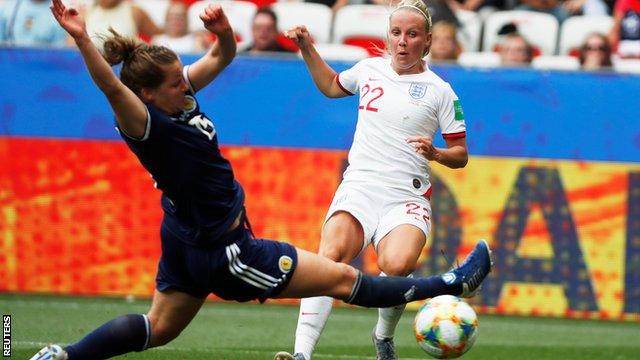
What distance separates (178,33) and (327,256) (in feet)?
20.2

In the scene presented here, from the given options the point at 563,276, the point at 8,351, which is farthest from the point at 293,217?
the point at 8,351

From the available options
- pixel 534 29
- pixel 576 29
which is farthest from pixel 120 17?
pixel 576 29

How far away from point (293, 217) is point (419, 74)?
3.85 m

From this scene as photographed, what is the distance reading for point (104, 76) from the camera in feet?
19.0

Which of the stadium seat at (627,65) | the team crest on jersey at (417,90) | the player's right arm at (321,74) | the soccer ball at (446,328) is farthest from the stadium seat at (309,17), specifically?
the soccer ball at (446,328)

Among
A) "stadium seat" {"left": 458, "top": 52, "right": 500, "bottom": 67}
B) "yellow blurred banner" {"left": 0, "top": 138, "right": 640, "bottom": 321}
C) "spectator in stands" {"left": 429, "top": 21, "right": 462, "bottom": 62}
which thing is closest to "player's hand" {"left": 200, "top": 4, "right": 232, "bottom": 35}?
"yellow blurred banner" {"left": 0, "top": 138, "right": 640, "bottom": 321}

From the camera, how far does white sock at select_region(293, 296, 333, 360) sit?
748 cm

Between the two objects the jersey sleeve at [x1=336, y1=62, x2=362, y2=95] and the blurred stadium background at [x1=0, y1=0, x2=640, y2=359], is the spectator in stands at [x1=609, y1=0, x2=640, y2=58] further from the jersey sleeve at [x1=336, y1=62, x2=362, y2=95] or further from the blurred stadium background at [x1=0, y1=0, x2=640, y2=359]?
the jersey sleeve at [x1=336, y1=62, x2=362, y2=95]

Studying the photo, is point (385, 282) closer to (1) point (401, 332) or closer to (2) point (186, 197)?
(2) point (186, 197)

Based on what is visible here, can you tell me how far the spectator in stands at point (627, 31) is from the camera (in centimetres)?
1328

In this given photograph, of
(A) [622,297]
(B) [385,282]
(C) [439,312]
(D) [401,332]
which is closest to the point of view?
(B) [385,282]

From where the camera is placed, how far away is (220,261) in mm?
6230

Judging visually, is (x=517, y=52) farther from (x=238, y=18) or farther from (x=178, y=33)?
(x=178, y=33)

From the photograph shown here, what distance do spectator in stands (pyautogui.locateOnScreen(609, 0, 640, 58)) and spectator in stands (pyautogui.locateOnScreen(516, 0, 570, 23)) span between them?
652 mm
